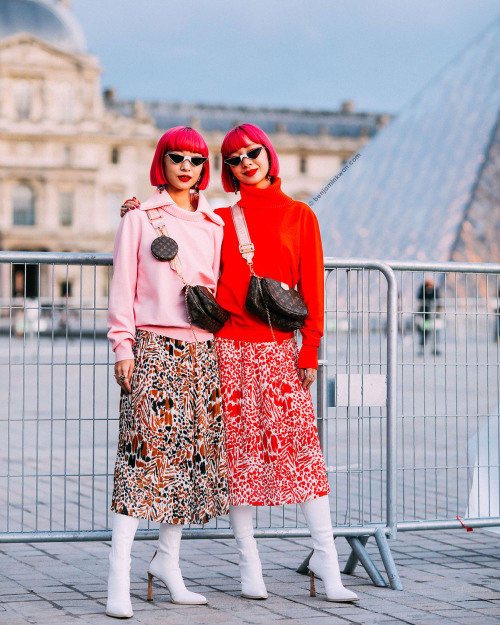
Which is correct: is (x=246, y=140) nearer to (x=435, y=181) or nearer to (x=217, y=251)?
(x=217, y=251)

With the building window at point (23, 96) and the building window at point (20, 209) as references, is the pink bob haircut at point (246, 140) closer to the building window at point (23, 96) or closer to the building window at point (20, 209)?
the building window at point (20, 209)

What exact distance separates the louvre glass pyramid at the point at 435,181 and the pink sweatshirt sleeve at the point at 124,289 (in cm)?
2099

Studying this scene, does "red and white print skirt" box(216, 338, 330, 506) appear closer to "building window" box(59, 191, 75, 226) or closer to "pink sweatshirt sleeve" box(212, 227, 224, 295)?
"pink sweatshirt sleeve" box(212, 227, 224, 295)

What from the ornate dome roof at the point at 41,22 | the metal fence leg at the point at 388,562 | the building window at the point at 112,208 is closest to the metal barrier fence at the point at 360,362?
the metal fence leg at the point at 388,562

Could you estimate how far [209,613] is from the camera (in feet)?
11.2

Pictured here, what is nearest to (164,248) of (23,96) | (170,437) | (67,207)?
(170,437)

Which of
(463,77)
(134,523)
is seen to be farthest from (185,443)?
(463,77)

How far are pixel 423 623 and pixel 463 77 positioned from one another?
1039 inches

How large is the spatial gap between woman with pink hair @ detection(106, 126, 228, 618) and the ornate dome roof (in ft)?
200

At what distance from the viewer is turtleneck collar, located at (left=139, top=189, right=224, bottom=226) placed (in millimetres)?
3531

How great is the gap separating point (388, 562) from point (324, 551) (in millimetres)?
392

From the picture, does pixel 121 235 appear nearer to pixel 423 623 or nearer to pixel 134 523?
pixel 134 523

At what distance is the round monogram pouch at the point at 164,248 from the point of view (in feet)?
11.2

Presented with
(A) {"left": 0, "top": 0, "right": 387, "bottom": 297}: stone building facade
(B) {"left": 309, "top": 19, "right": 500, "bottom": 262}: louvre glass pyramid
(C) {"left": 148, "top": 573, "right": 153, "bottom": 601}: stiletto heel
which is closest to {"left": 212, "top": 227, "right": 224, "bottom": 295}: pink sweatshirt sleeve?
(C) {"left": 148, "top": 573, "right": 153, "bottom": 601}: stiletto heel
